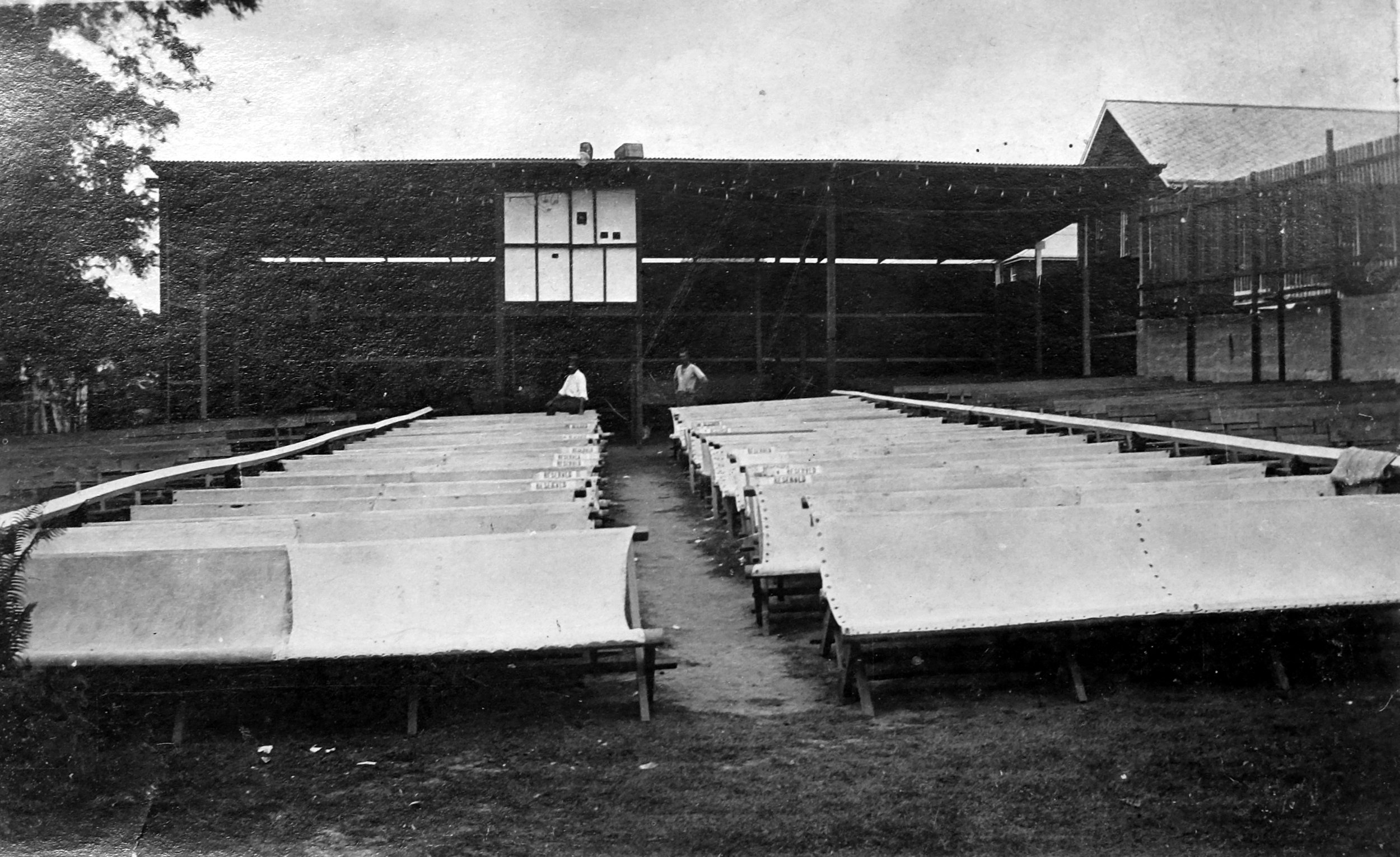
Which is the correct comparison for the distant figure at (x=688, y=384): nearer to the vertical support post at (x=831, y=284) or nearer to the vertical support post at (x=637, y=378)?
the vertical support post at (x=637, y=378)

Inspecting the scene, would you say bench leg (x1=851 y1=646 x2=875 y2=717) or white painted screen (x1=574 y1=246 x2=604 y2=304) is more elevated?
white painted screen (x1=574 y1=246 x2=604 y2=304)

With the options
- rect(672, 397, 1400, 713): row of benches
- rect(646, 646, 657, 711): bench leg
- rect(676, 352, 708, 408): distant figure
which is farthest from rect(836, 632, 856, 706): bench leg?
rect(676, 352, 708, 408): distant figure

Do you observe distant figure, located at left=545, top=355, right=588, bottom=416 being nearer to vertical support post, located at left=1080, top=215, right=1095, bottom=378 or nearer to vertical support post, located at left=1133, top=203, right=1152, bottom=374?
vertical support post, located at left=1080, top=215, right=1095, bottom=378

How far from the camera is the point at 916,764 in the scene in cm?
396

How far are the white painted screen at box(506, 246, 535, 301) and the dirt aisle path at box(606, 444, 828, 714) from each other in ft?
27.9

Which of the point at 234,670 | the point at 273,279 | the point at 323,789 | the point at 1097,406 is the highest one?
the point at 273,279

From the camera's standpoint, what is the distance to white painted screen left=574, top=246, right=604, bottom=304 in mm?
19172

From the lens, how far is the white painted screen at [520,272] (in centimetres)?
1905

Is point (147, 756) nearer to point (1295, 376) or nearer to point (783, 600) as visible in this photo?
point (783, 600)

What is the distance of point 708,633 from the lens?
246 inches

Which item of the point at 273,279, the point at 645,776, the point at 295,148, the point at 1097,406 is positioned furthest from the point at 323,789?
the point at 273,279

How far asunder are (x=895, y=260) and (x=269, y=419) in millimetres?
14492

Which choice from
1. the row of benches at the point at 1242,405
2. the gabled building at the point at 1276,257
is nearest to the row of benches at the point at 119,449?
the row of benches at the point at 1242,405

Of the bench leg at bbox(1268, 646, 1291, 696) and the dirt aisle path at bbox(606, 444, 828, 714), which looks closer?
the bench leg at bbox(1268, 646, 1291, 696)
